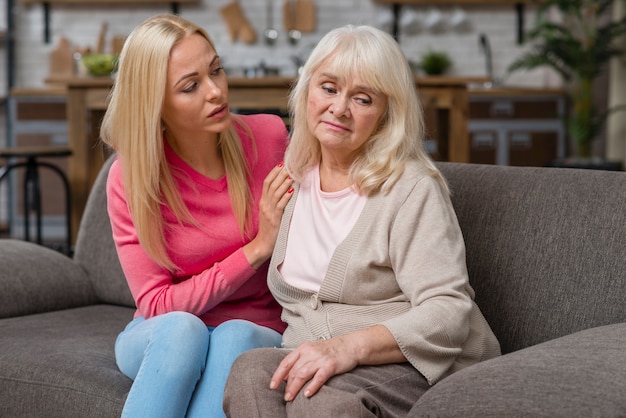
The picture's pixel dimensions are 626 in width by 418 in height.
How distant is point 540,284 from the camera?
192 cm

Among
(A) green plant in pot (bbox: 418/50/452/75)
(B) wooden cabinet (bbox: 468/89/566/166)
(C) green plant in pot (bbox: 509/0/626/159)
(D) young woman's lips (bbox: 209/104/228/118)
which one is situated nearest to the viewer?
(D) young woman's lips (bbox: 209/104/228/118)

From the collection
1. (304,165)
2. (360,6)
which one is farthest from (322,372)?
(360,6)

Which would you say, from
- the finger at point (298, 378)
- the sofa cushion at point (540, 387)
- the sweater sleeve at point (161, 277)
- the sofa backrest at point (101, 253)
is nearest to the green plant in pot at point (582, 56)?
the sofa backrest at point (101, 253)

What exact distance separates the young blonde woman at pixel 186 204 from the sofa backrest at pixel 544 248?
462 mm

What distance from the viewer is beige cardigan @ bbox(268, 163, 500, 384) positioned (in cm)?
162

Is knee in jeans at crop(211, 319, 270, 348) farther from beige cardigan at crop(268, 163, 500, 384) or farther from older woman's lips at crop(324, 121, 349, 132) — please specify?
older woman's lips at crop(324, 121, 349, 132)

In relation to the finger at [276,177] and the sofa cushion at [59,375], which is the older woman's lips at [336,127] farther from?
the sofa cushion at [59,375]

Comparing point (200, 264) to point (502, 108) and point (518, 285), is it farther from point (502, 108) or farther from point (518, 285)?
point (502, 108)

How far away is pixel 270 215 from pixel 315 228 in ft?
0.43

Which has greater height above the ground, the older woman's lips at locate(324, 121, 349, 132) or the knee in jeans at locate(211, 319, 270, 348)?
the older woman's lips at locate(324, 121, 349, 132)

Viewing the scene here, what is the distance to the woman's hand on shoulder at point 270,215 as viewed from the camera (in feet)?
6.30

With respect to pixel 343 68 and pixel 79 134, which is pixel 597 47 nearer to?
pixel 79 134

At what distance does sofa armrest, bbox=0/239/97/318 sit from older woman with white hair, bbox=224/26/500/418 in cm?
88

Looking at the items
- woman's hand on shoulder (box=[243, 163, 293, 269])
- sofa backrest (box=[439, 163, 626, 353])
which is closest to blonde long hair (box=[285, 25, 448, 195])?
woman's hand on shoulder (box=[243, 163, 293, 269])
